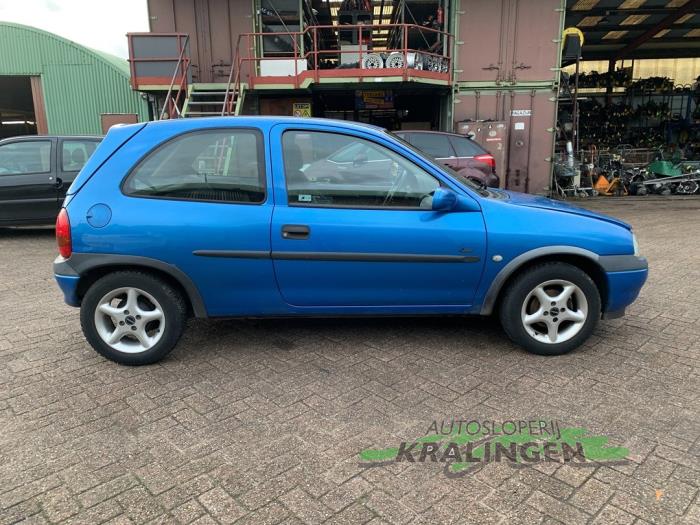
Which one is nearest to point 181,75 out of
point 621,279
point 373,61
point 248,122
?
point 373,61

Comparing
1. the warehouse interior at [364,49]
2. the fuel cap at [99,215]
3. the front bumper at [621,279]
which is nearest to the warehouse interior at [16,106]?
the warehouse interior at [364,49]

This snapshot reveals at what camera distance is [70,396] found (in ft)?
10.4

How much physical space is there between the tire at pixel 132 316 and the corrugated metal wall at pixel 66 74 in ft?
47.5

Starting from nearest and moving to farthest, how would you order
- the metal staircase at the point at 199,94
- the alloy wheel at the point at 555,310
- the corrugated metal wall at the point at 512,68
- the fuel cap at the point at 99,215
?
the fuel cap at the point at 99,215, the alloy wheel at the point at 555,310, the metal staircase at the point at 199,94, the corrugated metal wall at the point at 512,68

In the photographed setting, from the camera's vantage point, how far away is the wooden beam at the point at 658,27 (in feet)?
56.7

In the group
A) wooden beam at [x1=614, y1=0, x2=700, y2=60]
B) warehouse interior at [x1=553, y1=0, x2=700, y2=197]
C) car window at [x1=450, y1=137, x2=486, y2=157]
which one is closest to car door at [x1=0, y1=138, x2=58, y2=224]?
car window at [x1=450, y1=137, x2=486, y2=157]

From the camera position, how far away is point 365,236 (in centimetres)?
342

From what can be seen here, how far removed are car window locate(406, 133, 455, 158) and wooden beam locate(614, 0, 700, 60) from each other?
13.6 metres

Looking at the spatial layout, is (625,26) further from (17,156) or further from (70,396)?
(70,396)

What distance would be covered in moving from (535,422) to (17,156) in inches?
341

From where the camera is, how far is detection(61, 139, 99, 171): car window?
8244mm

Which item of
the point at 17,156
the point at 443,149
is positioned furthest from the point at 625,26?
the point at 17,156

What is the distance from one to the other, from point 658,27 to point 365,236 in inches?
872

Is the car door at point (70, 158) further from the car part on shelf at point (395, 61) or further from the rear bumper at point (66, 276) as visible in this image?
the car part on shelf at point (395, 61)
